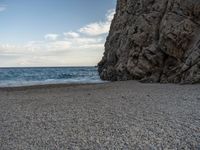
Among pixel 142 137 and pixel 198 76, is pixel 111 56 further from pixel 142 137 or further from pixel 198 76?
pixel 142 137

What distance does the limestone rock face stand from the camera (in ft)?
81.0

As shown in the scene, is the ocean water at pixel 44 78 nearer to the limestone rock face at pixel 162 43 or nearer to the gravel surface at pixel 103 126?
the limestone rock face at pixel 162 43

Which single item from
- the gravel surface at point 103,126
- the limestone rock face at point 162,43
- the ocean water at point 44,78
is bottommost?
the ocean water at point 44,78

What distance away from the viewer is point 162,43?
26.6 m

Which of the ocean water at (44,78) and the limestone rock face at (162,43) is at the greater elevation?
the limestone rock face at (162,43)

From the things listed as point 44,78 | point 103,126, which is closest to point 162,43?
point 103,126

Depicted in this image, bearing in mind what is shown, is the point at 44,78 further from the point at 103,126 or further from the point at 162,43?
the point at 103,126

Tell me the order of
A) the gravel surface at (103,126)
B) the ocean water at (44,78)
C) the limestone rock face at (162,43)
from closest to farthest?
1. the gravel surface at (103,126)
2. the limestone rock face at (162,43)
3. the ocean water at (44,78)

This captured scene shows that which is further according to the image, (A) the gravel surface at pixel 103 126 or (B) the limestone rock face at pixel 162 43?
(B) the limestone rock face at pixel 162 43

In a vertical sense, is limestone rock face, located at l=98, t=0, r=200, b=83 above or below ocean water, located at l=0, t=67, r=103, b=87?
above

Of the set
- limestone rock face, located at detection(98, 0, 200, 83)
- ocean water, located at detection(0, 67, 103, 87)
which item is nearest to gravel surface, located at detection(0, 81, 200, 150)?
limestone rock face, located at detection(98, 0, 200, 83)

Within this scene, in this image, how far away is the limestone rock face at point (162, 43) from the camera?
24703 mm

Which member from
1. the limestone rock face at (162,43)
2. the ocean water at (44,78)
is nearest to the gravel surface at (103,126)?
the limestone rock face at (162,43)

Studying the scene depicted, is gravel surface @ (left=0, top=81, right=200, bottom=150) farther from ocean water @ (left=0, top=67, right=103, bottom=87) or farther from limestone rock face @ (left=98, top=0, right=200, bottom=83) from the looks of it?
ocean water @ (left=0, top=67, right=103, bottom=87)
